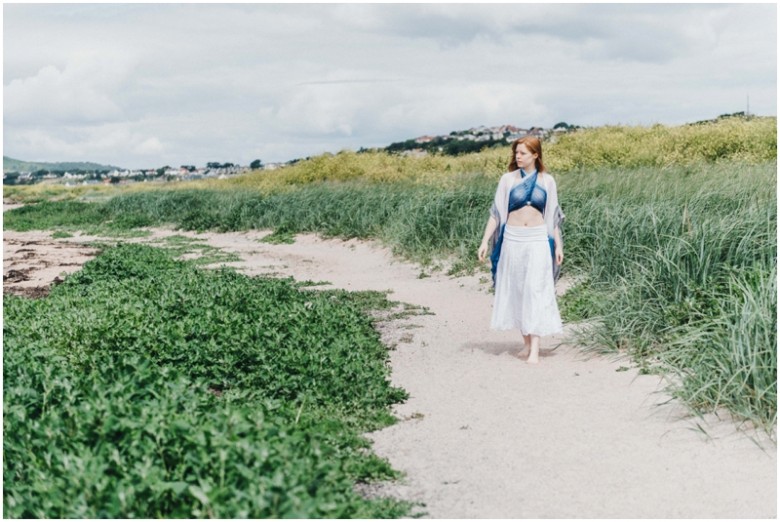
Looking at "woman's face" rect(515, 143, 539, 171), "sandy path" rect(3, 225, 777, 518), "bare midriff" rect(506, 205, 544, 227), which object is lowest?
"sandy path" rect(3, 225, 777, 518)

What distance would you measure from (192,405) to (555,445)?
2.30 meters

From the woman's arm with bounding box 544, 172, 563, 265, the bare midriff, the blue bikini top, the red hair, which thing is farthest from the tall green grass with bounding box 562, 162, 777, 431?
the red hair

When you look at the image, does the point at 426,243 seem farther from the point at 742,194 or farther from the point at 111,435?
the point at 111,435

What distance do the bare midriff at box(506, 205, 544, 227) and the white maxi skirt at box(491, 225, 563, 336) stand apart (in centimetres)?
4

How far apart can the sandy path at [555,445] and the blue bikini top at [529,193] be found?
1.41 metres

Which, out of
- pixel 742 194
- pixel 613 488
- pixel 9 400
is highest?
pixel 742 194

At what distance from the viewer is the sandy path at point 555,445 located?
15.3 feet

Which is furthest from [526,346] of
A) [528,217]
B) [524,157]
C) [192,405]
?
[192,405]

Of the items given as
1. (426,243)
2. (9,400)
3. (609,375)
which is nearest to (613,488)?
(609,375)

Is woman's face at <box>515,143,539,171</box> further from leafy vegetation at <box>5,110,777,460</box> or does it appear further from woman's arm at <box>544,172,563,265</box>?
leafy vegetation at <box>5,110,777,460</box>

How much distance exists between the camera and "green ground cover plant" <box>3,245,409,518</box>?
386cm

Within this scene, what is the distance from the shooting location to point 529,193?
24.2 feet

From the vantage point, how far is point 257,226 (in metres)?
23.3

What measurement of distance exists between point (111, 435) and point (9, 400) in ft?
4.14
